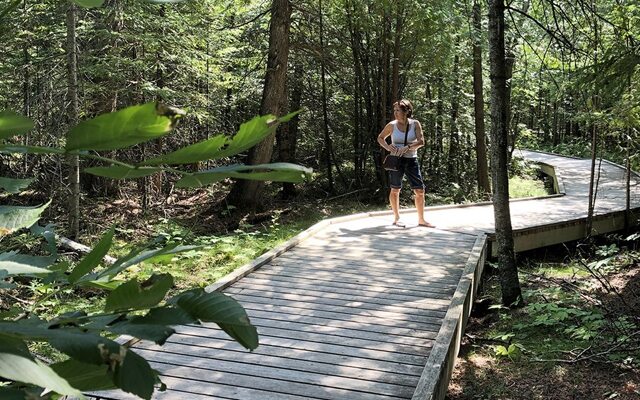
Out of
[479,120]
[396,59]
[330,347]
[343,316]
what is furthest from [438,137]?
[330,347]

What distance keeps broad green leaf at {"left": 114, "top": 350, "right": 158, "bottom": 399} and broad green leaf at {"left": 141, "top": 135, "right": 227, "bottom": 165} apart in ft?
0.54

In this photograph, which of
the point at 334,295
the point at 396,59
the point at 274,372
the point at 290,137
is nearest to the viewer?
the point at 274,372

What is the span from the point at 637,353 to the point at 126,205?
10.2 metres

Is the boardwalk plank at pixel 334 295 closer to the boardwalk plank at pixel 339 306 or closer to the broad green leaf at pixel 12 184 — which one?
the boardwalk plank at pixel 339 306

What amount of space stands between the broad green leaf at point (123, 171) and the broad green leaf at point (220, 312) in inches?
4.6

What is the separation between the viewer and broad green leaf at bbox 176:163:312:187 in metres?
0.52

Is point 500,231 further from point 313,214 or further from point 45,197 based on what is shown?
point 45,197

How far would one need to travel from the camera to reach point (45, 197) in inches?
480

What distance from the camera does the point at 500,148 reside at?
20.8 ft

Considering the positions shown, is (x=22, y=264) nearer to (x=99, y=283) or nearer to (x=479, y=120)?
(x=99, y=283)

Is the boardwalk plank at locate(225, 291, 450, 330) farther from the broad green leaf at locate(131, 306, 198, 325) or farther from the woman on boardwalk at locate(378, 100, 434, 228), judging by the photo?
the broad green leaf at locate(131, 306, 198, 325)

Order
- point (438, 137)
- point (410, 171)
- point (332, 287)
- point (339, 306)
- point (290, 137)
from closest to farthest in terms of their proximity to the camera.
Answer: point (339, 306) < point (332, 287) < point (410, 171) < point (290, 137) < point (438, 137)

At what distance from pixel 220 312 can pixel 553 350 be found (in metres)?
5.71

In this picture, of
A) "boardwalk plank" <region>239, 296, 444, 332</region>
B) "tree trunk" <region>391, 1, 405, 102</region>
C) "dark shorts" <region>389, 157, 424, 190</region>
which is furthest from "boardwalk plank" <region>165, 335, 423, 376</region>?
"tree trunk" <region>391, 1, 405, 102</region>
